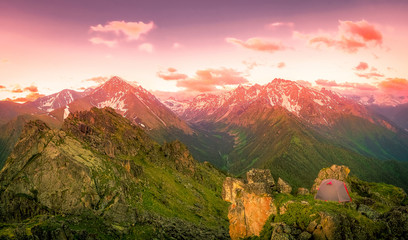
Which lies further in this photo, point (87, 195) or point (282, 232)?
point (87, 195)

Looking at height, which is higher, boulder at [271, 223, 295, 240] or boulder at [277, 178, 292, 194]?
boulder at [271, 223, 295, 240]

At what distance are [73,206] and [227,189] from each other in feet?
152

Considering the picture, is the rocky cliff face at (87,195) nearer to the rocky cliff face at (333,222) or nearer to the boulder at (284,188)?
the boulder at (284,188)

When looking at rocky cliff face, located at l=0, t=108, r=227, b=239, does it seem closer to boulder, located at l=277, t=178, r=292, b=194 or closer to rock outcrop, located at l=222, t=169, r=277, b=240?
rock outcrop, located at l=222, t=169, r=277, b=240

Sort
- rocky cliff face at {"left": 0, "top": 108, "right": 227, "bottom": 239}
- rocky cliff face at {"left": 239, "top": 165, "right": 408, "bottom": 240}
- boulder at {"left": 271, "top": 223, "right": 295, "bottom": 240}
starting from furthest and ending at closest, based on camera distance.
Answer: rocky cliff face at {"left": 0, "top": 108, "right": 227, "bottom": 239} < boulder at {"left": 271, "top": 223, "right": 295, "bottom": 240} < rocky cliff face at {"left": 239, "top": 165, "right": 408, "bottom": 240}

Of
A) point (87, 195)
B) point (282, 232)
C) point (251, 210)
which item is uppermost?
point (282, 232)

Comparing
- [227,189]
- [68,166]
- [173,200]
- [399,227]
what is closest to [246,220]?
[399,227]

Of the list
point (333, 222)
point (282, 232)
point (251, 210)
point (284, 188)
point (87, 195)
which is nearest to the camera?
point (333, 222)

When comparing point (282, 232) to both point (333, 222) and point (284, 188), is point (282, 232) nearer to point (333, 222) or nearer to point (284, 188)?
point (333, 222)

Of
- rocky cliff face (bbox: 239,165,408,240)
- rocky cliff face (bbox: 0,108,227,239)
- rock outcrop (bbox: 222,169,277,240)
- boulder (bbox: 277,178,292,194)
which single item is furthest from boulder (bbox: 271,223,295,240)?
rocky cliff face (bbox: 0,108,227,239)

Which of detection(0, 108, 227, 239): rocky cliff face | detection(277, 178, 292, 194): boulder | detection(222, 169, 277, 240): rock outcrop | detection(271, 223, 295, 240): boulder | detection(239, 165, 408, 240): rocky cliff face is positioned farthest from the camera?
detection(277, 178, 292, 194): boulder

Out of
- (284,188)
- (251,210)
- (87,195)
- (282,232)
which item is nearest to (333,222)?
(282,232)

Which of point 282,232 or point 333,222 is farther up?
point 333,222

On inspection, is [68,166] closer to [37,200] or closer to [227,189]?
[37,200]
